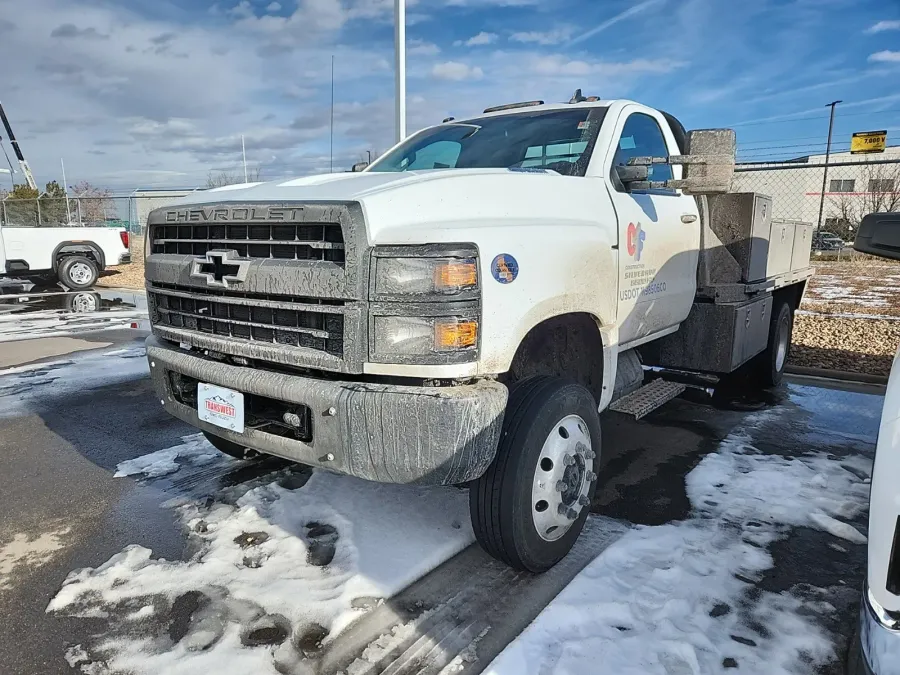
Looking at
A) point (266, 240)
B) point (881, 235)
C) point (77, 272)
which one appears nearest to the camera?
point (881, 235)

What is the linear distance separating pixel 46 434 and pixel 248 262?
321 cm

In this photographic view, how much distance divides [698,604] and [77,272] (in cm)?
1490

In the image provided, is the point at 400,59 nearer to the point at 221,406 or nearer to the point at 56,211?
the point at 221,406

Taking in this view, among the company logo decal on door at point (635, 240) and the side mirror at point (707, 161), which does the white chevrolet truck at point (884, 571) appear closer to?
the company logo decal on door at point (635, 240)

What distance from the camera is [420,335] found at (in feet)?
7.40

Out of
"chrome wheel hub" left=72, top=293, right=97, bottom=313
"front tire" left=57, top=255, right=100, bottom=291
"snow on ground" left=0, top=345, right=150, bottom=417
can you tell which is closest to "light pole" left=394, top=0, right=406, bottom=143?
"snow on ground" left=0, top=345, right=150, bottom=417

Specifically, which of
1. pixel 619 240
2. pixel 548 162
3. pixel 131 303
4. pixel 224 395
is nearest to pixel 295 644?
pixel 224 395

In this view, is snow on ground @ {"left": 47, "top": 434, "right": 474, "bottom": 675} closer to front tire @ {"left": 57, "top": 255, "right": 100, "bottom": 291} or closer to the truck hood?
the truck hood

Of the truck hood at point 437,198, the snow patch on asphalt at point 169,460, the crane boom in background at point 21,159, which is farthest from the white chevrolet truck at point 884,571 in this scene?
the crane boom in background at point 21,159

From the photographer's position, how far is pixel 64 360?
23.4 ft

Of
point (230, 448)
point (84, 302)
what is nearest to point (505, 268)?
→ point (230, 448)

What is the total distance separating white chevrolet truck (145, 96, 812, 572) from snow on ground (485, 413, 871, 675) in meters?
0.31

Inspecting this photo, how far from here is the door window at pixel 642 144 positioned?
11.6 feet

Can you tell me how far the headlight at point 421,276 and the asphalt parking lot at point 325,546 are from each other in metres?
1.27
